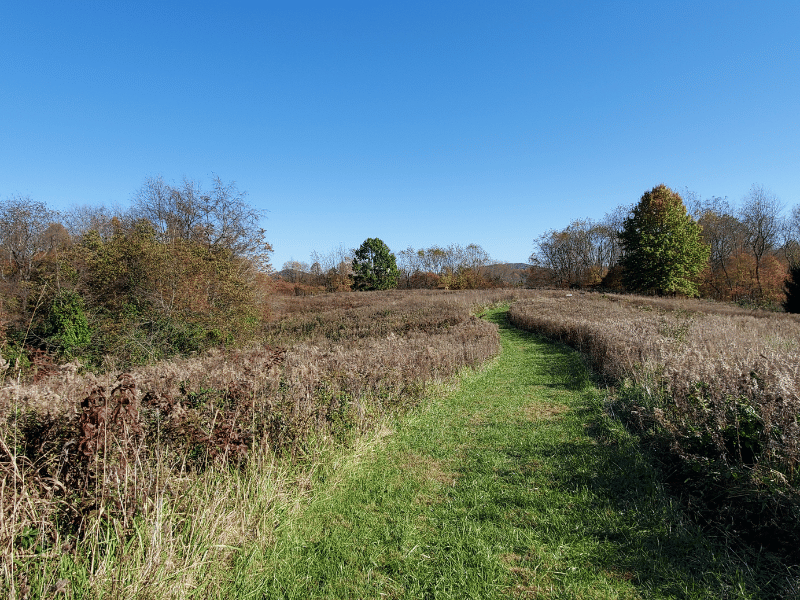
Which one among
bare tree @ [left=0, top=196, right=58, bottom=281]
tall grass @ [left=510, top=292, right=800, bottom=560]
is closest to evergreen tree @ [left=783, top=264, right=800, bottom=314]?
tall grass @ [left=510, top=292, right=800, bottom=560]

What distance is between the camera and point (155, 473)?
3.12 metres

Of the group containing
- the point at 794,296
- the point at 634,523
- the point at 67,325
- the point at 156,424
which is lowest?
the point at 634,523

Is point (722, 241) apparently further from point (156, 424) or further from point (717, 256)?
point (156, 424)

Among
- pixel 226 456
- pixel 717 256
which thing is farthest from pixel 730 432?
pixel 717 256

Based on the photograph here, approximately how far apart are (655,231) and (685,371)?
125ft

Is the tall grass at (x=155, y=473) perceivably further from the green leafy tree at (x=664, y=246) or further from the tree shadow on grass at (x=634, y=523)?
the green leafy tree at (x=664, y=246)

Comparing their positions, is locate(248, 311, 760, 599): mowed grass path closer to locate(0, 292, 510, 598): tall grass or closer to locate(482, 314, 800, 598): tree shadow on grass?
locate(482, 314, 800, 598): tree shadow on grass

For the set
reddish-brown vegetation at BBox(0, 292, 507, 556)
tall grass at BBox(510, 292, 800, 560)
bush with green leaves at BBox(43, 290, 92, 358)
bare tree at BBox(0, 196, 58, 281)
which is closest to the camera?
reddish-brown vegetation at BBox(0, 292, 507, 556)

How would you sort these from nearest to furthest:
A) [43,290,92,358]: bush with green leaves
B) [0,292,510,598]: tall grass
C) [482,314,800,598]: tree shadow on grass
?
[0,292,510,598]: tall grass, [482,314,800,598]: tree shadow on grass, [43,290,92,358]: bush with green leaves

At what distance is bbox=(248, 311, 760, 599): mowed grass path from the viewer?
272 cm

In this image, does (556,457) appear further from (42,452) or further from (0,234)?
(0,234)

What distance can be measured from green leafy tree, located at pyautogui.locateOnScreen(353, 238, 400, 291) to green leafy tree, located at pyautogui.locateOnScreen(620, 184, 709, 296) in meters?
37.0

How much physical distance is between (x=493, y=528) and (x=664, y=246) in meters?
41.1

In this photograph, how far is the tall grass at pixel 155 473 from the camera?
2.33 meters
